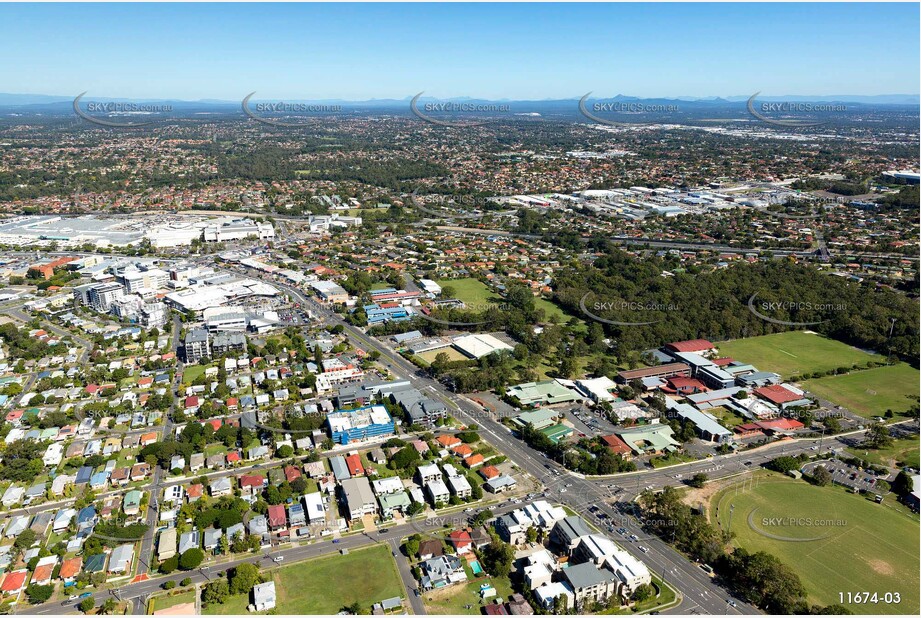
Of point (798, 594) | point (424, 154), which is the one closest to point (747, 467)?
point (798, 594)

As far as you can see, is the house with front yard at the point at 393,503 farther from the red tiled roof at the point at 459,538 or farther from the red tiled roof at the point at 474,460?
the red tiled roof at the point at 474,460

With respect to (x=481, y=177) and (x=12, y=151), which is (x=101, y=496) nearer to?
(x=481, y=177)

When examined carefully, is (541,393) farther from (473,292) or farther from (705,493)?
(473,292)

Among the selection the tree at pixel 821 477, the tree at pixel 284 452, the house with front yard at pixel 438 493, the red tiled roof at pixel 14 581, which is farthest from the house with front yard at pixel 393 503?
the tree at pixel 821 477

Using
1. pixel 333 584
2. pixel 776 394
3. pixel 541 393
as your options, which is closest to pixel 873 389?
pixel 776 394

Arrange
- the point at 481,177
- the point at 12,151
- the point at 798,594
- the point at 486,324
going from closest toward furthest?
the point at 798,594 < the point at 486,324 < the point at 481,177 < the point at 12,151

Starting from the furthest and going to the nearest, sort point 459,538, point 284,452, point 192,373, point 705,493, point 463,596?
point 192,373 < point 284,452 < point 705,493 < point 459,538 < point 463,596
